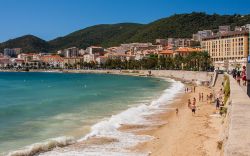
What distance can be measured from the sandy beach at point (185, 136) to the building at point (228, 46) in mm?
77448

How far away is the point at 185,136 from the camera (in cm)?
1938

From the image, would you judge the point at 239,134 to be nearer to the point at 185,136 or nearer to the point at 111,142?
the point at 111,142

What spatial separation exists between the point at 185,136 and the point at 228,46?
321 feet

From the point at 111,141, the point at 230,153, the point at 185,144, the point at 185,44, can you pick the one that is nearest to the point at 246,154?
the point at 230,153

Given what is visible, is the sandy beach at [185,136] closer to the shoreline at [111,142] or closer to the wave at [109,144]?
the shoreline at [111,142]

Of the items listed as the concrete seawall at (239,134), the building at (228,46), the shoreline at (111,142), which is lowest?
the shoreline at (111,142)

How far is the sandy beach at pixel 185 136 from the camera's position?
52.9 ft

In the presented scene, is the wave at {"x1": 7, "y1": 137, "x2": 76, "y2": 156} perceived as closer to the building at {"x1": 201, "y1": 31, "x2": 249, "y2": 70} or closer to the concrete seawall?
the concrete seawall

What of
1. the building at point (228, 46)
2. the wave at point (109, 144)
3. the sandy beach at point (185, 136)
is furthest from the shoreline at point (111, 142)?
the building at point (228, 46)

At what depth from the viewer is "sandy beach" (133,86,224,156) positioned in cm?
1611

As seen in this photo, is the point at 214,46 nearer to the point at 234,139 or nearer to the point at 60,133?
the point at 60,133

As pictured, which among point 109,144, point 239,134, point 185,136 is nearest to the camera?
point 239,134

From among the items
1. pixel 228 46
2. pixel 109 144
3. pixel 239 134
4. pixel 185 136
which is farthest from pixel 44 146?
pixel 228 46

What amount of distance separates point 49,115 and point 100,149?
13.2 metres
